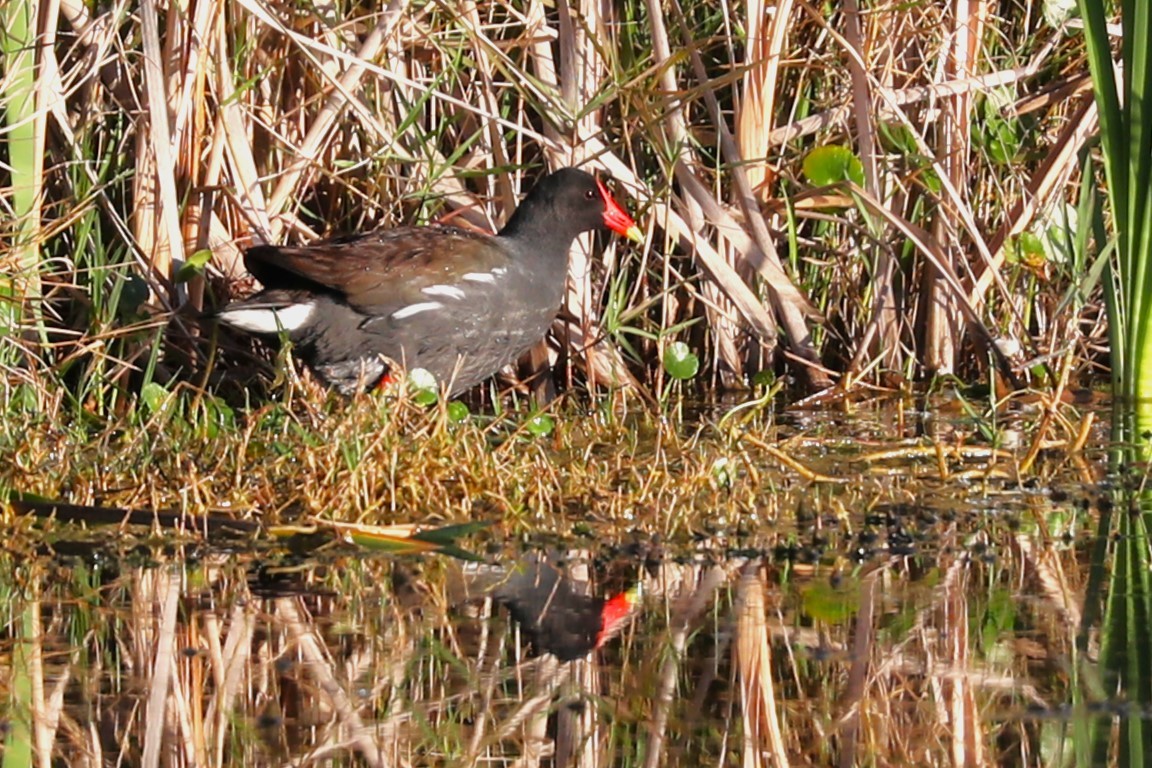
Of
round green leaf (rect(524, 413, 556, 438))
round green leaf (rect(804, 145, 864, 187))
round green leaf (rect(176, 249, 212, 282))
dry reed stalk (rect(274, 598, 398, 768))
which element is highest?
round green leaf (rect(804, 145, 864, 187))

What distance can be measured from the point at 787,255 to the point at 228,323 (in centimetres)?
171

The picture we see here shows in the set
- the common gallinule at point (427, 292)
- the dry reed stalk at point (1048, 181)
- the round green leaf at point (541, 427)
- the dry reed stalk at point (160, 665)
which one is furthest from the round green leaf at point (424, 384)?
the dry reed stalk at point (1048, 181)

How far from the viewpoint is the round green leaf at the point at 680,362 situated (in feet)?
16.8

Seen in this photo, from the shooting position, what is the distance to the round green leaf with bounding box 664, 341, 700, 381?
16.8 ft

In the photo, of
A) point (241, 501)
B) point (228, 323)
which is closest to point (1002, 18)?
point (228, 323)

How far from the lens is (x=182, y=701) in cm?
239

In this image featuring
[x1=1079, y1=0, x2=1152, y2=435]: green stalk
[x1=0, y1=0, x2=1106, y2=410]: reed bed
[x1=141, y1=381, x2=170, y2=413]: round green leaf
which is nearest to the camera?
[x1=141, y1=381, x2=170, y2=413]: round green leaf

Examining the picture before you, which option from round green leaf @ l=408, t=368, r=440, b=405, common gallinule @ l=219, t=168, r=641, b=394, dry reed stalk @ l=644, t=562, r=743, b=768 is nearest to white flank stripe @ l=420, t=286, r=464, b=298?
common gallinule @ l=219, t=168, r=641, b=394

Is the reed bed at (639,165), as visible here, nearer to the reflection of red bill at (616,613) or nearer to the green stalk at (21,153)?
the green stalk at (21,153)

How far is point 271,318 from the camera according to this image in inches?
188

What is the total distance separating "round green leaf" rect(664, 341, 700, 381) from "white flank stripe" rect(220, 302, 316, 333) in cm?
98

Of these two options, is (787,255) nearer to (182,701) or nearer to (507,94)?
(507,94)

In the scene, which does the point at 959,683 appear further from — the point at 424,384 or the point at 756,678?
the point at 424,384

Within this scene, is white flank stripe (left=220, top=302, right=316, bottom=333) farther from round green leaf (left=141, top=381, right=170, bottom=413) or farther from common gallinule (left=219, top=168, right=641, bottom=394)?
round green leaf (left=141, top=381, right=170, bottom=413)
